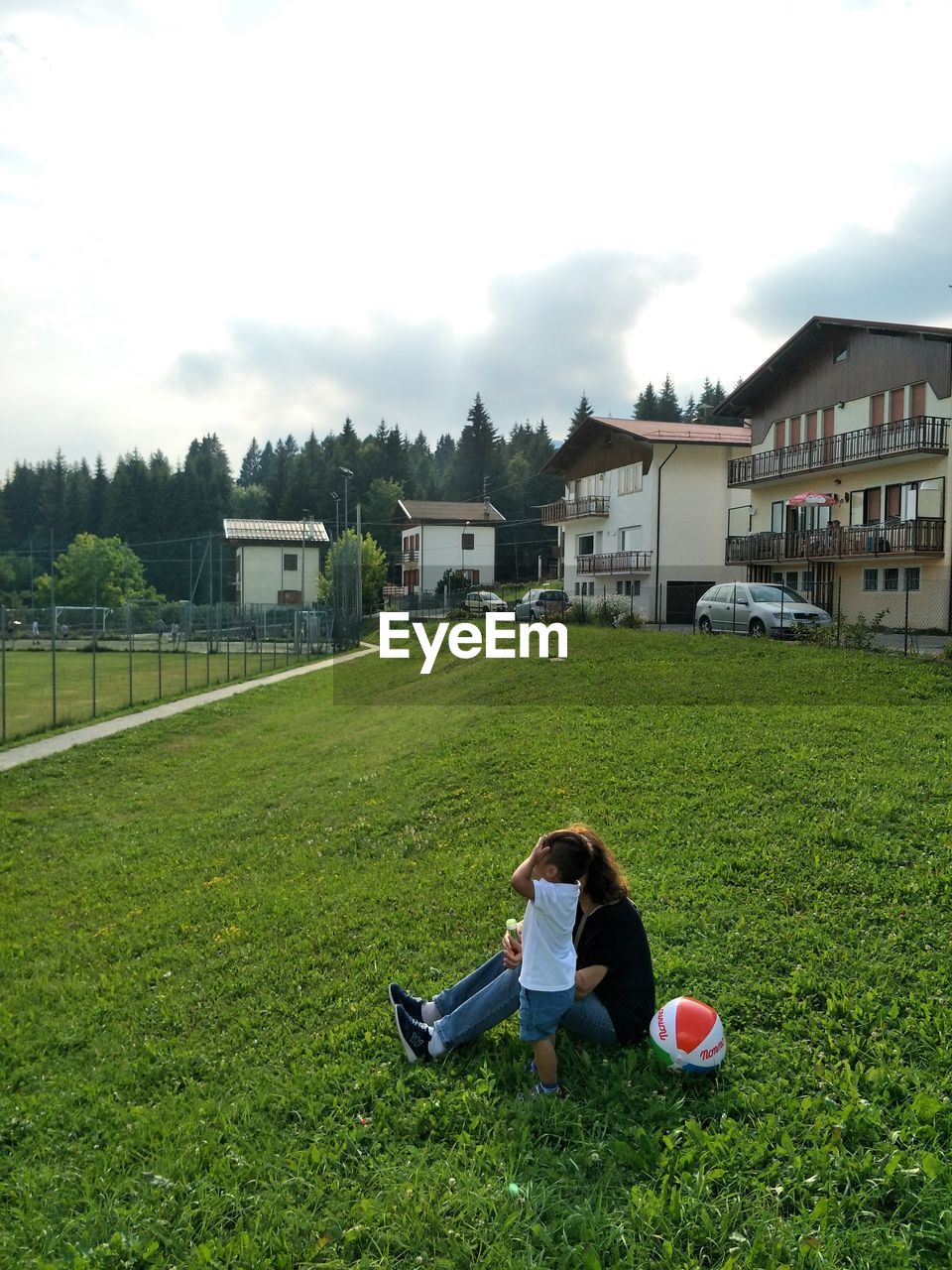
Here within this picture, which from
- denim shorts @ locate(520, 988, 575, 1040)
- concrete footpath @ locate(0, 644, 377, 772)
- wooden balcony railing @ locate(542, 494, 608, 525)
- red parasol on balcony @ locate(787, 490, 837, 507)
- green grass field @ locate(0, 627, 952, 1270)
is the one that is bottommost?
concrete footpath @ locate(0, 644, 377, 772)

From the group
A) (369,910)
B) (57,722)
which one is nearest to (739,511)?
(57,722)

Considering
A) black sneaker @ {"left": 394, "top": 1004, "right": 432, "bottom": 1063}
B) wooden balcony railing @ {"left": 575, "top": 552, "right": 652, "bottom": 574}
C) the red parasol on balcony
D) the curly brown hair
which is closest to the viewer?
the curly brown hair

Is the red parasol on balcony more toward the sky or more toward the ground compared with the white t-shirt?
more toward the sky

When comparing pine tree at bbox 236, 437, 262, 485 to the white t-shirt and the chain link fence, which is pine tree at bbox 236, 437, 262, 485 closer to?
the chain link fence

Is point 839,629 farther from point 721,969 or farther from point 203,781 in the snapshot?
point 721,969

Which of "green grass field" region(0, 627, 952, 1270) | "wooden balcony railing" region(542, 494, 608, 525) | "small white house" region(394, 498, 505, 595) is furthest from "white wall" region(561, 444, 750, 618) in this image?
"small white house" region(394, 498, 505, 595)

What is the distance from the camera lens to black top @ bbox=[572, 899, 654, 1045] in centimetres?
455

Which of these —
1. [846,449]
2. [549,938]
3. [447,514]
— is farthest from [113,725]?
[447,514]

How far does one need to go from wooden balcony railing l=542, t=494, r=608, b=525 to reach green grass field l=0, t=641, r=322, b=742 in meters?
15.8

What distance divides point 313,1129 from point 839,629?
15.5 meters

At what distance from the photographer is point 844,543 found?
96.9 feet

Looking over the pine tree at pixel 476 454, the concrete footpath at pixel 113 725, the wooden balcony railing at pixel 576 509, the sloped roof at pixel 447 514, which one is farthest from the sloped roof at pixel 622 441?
the pine tree at pixel 476 454

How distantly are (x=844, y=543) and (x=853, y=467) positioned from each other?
97.9 inches

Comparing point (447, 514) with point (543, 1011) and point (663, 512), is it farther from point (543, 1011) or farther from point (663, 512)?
point (543, 1011)
